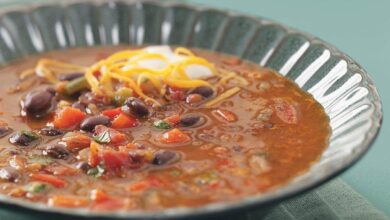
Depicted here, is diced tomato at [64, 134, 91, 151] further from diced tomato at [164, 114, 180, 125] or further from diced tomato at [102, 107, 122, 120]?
diced tomato at [164, 114, 180, 125]

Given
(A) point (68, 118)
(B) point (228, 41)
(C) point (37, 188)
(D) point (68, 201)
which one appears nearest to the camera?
(D) point (68, 201)

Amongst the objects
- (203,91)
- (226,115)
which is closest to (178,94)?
(203,91)

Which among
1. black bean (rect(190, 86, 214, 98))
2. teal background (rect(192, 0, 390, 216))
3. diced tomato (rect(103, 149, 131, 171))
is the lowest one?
teal background (rect(192, 0, 390, 216))

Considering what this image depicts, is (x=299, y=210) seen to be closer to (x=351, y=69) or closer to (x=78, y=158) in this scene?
(x=351, y=69)

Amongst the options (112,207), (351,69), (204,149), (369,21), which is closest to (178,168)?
(204,149)

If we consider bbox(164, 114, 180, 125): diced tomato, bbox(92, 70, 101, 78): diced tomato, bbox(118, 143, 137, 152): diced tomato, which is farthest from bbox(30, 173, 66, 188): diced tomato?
bbox(92, 70, 101, 78): diced tomato

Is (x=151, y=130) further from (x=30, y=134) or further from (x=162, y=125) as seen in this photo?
(x=30, y=134)

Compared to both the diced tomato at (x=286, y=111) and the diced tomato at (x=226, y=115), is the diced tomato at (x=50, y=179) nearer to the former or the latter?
the diced tomato at (x=226, y=115)
